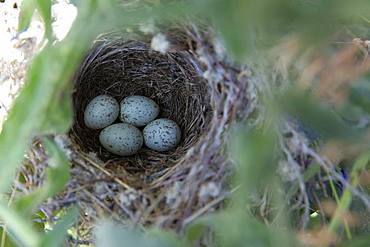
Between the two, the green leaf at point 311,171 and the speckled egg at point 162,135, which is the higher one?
the green leaf at point 311,171

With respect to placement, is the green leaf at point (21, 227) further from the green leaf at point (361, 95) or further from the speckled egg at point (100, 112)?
the speckled egg at point (100, 112)

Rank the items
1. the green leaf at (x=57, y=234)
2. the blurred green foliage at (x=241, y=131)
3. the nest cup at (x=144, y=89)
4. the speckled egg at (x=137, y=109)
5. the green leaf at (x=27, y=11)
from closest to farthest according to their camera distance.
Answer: the blurred green foliage at (x=241, y=131) < the green leaf at (x=57, y=234) < the green leaf at (x=27, y=11) < the nest cup at (x=144, y=89) < the speckled egg at (x=137, y=109)

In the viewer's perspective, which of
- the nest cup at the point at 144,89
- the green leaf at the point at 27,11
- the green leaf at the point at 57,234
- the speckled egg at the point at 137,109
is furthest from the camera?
the speckled egg at the point at 137,109

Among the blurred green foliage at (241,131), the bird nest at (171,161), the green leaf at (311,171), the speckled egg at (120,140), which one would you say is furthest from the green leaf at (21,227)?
the speckled egg at (120,140)

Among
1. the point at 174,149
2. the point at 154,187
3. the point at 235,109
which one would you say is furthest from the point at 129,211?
the point at 174,149

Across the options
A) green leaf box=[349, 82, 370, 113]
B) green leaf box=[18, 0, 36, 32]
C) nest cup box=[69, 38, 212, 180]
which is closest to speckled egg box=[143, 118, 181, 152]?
nest cup box=[69, 38, 212, 180]

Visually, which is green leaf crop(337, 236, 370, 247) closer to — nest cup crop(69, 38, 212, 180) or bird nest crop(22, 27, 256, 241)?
bird nest crop(22, 27, 256, 241)

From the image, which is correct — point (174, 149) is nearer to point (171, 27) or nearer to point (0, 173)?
point (171, 27)

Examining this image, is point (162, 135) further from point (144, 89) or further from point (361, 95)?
point (361, 95)
